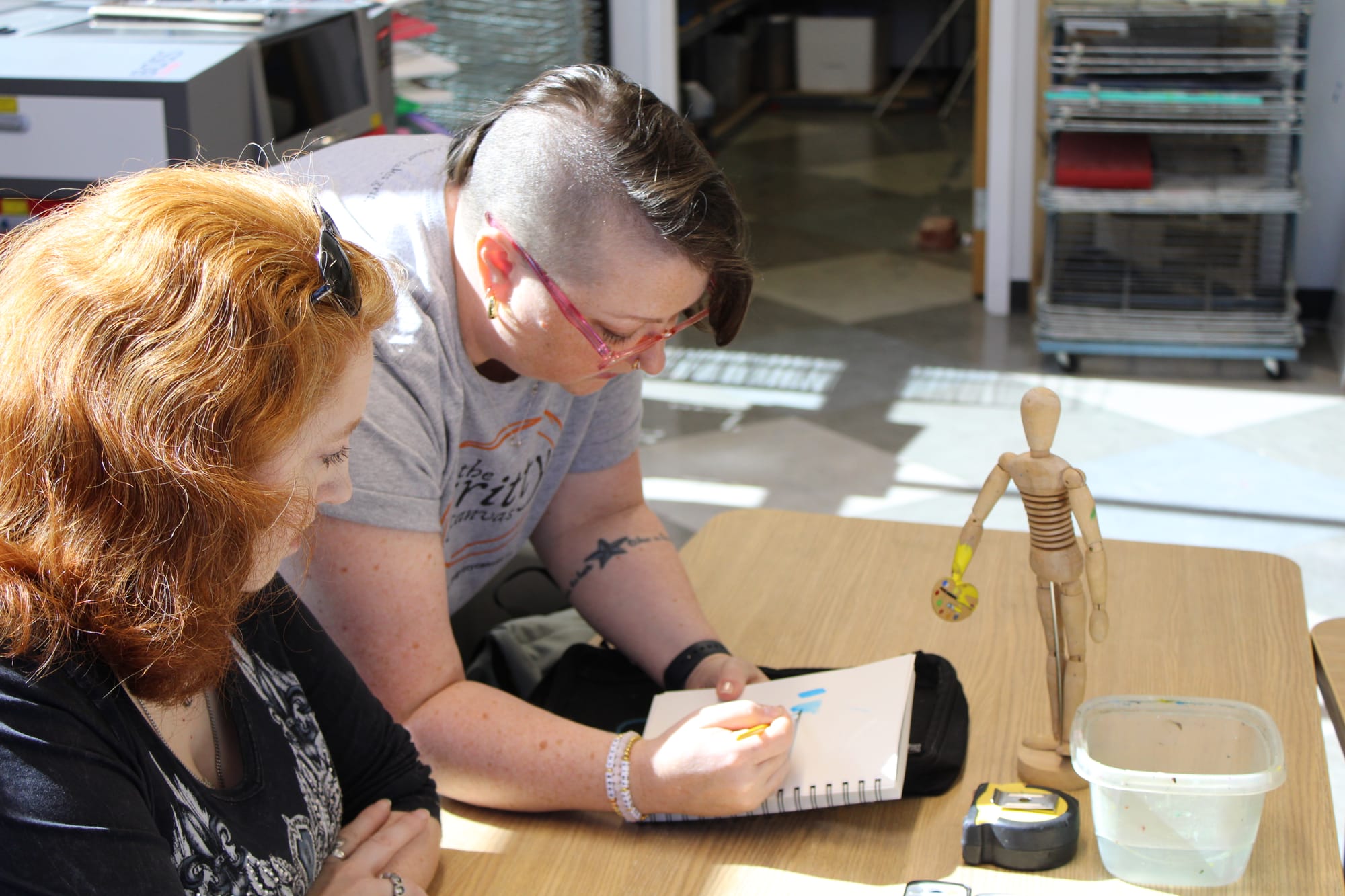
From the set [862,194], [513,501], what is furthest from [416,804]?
[862,194]

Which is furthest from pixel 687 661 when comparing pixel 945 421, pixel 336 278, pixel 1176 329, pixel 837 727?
pixel 1176 329

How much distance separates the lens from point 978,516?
1106 mm

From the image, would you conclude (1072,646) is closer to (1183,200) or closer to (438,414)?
(438,414)

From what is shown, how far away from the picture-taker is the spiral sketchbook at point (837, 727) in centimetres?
108

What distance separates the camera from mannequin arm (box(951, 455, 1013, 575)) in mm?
1086

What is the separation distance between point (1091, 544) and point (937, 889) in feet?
0.99

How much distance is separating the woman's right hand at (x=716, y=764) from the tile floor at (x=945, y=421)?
1.28 meters

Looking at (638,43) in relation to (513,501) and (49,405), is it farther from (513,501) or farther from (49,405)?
(49,405)

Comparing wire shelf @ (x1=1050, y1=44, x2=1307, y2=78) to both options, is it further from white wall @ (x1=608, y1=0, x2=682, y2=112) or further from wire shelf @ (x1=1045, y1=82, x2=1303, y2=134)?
white wall @ (x1=608, y1=0, x2=682, y2=112)

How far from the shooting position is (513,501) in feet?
4.63

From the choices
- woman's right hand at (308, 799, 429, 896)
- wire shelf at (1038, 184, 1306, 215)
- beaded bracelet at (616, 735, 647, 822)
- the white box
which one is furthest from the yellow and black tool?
the white box

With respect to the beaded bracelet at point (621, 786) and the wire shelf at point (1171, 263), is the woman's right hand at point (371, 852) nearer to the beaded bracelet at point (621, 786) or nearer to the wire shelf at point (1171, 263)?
the beaded bracelet at point (621, 786)

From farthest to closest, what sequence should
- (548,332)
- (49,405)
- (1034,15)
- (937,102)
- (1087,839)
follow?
1. (937,102)
2. (1034,15)
3. (548,332)
4. (1087,839)
5. (49,405)

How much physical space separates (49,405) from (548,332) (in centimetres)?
57
